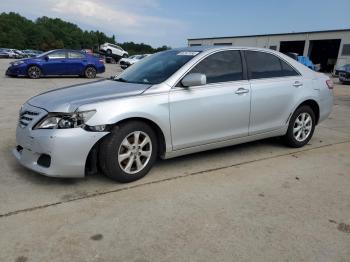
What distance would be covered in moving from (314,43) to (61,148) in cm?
4653

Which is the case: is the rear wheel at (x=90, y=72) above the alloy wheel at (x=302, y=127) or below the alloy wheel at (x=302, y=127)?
below

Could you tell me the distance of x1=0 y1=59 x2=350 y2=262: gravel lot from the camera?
9.01 ft

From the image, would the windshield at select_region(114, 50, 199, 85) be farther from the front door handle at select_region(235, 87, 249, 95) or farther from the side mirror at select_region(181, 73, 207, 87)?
the front door handle at select_region(235, 87, 249, 95)

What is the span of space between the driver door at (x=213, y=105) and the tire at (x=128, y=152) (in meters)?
0.32

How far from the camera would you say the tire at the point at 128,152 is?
375cm


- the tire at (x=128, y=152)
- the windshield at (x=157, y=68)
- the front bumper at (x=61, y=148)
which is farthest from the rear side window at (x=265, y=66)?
the front bumper at (x=61, y=148)

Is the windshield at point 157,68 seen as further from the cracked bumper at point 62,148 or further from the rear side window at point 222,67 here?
the cracked bumper at point 62,148

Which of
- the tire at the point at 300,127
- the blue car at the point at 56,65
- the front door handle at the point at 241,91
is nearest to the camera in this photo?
the front door handle at the point at 241,91

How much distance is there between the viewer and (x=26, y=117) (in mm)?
3961

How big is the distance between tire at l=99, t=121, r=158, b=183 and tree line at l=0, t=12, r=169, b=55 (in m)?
84.6

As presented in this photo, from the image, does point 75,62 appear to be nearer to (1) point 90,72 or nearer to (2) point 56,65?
(2) point 56,65

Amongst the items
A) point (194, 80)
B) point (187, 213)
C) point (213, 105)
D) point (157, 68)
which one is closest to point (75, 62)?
point (157, 68)

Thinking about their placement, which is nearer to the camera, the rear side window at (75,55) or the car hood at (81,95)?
the car hood at (81,95)

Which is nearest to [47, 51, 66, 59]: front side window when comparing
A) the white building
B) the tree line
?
the white building
